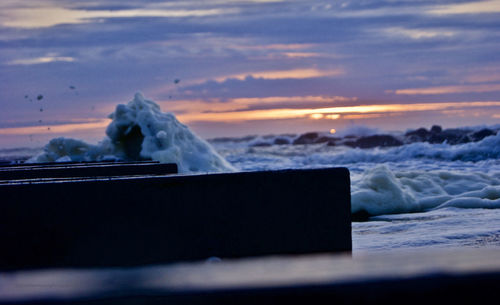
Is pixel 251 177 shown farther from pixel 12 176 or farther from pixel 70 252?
pixel 12 176

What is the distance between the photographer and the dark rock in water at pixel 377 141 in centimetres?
3509

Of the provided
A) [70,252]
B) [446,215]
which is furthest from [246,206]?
[446,215]

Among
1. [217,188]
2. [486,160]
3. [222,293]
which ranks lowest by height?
[486,160]

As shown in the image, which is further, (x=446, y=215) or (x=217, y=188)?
(x=446, y=215)

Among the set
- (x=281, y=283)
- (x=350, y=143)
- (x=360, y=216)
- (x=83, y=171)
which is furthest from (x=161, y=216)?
(x=350, y=143)

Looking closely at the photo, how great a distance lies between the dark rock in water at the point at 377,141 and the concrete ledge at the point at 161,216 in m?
31.9

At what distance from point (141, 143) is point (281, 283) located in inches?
525

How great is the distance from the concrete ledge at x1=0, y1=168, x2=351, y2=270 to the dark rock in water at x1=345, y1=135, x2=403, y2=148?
1257 inches

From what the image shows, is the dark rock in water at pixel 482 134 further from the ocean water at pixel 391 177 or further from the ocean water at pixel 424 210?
the ocean water at pixel 424 210

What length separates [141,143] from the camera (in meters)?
13.6

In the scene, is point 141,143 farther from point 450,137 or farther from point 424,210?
point 450,137

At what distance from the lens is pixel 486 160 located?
19250 mm

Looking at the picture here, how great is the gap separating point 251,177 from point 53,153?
436 inches

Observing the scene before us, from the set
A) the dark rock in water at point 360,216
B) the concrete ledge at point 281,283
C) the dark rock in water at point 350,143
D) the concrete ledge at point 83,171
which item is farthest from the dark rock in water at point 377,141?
the concrete ledge at point 281,283
